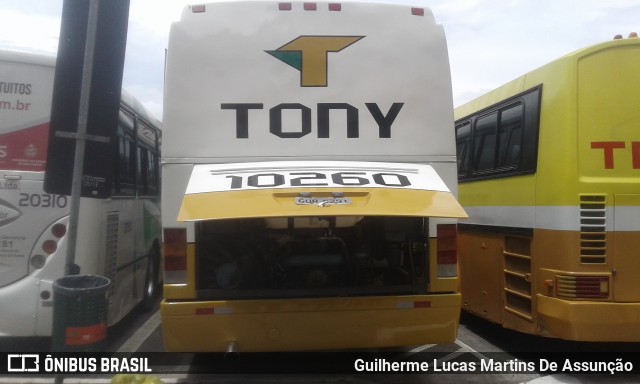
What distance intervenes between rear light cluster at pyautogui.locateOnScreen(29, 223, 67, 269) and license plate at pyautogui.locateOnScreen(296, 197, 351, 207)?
284 cm

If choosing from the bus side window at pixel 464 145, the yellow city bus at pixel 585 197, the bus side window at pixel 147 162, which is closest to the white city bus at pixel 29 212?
the bus side window at pixel 147 162

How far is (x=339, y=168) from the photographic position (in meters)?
5.18

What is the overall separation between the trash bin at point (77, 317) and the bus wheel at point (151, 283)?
15.0 feet

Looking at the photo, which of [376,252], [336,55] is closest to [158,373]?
[376,252]

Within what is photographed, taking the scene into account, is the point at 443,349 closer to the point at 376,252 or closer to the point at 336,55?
the point at 376,252

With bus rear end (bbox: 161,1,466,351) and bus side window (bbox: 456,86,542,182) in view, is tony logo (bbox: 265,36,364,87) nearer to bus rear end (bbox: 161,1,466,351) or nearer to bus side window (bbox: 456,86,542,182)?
bus rear end (bbox: 161,1,466,351)

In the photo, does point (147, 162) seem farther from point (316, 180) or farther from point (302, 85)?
point (316, 180)

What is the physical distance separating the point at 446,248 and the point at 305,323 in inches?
54.2

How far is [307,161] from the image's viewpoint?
5.43 m

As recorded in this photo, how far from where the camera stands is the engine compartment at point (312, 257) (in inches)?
209

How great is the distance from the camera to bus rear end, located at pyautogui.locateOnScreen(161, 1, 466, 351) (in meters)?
5.13

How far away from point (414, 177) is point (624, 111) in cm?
219

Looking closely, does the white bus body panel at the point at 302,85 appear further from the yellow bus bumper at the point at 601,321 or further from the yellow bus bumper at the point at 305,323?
the yellow bus bumper at the point at 601,321

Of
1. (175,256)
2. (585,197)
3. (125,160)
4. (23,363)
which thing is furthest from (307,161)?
(125,160)
